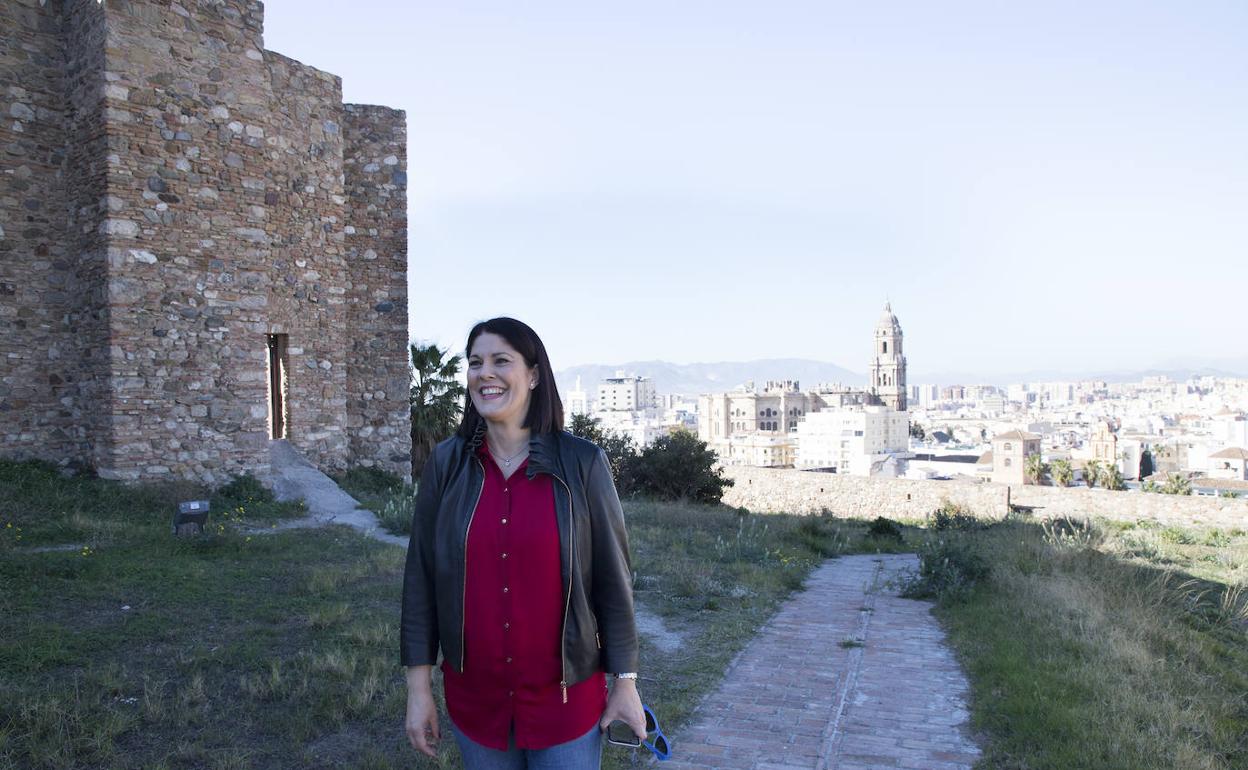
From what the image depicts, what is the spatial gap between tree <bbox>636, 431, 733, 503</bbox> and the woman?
19.2 m

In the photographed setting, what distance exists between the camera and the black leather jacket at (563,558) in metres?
2.52

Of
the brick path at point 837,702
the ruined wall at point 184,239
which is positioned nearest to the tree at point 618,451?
the ruined wall at point 184,239

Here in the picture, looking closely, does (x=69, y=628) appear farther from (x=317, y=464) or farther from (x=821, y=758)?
(x=317, y=464)

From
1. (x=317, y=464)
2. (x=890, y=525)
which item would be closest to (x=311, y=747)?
(x=317, y=464)

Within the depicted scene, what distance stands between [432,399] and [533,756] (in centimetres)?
1512

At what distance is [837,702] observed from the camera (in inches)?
211

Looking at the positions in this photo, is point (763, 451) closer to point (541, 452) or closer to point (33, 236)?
point (33, 236)

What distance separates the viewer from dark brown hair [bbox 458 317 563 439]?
2730 millimetres

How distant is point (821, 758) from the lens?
4.46 m

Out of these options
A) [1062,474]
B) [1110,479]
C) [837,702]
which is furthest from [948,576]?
[1062,474]

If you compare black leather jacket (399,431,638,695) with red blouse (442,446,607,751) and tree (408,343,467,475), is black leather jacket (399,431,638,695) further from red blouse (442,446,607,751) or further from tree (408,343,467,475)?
tree (408,343,467,475)

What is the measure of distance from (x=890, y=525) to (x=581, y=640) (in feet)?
50.8

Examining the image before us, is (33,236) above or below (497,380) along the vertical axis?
above

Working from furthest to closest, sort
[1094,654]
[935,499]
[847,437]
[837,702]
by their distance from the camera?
1. [847,437]
2. [935,499]
3. [1094,654]
4. [837,702]
